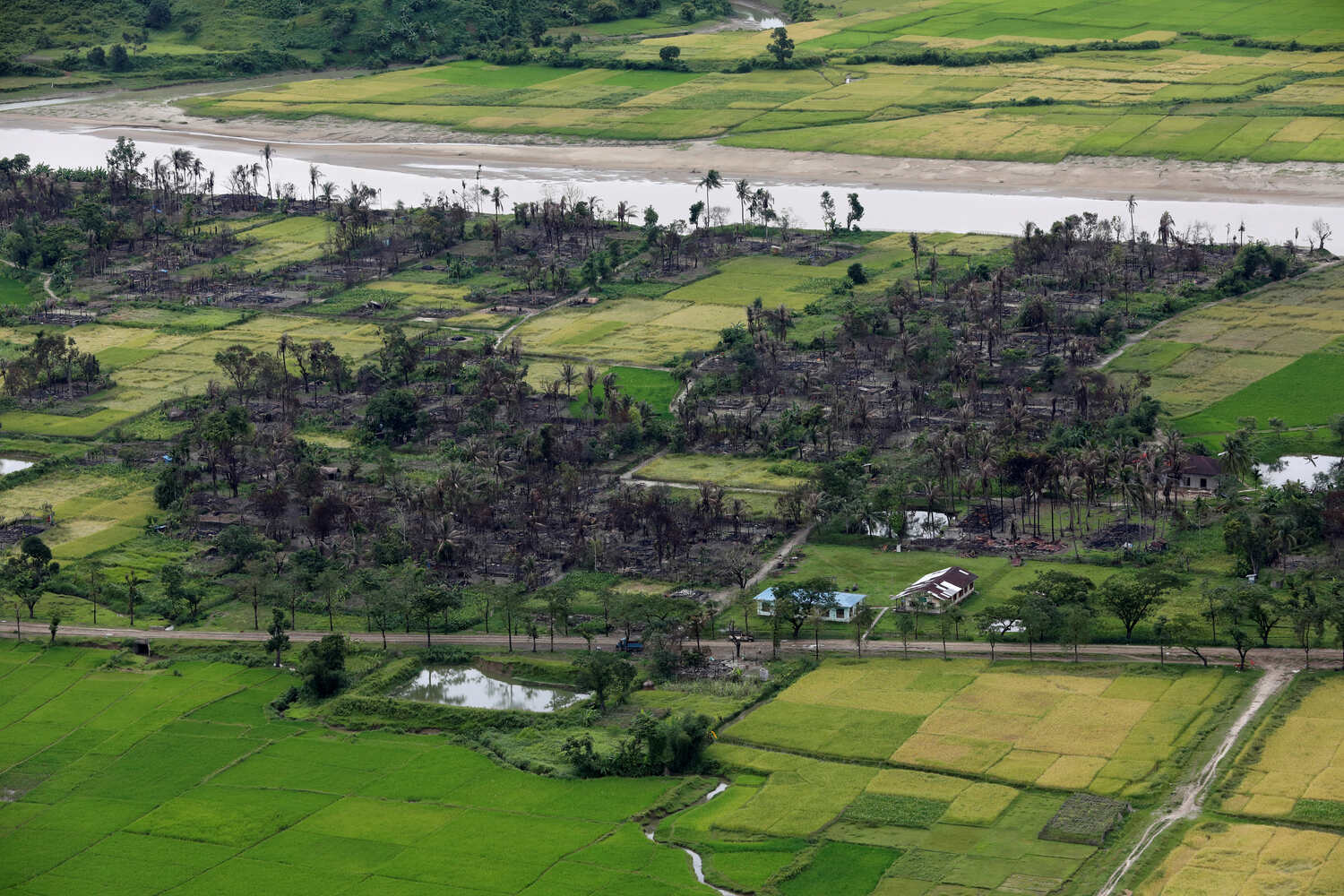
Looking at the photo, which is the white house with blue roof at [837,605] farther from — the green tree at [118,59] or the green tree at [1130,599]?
the green tree at [118,59]

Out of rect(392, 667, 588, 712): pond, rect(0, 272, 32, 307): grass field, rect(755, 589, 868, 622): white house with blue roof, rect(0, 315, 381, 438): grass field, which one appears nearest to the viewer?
rect(392, 667, 588, 712): pond

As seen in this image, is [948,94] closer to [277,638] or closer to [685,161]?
[685,161]

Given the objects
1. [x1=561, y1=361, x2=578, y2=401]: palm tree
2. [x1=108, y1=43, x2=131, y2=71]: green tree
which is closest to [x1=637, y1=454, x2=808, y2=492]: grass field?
[x1=561, y1=361, x2=578, y2=401]: palm tree

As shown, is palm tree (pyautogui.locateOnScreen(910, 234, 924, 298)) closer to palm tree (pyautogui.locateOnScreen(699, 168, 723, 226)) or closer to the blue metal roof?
palm tree (pyautogui.locateOnScreen(699, 168, 723, 226))

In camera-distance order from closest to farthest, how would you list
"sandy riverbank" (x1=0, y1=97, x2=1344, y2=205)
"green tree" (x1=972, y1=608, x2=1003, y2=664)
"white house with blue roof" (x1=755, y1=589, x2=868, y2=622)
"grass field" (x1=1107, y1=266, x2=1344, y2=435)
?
"green tree" (x1=972, y1=608, x2=1003, y2=664)
"white house with blue roof" (x1=755, y1=589, x2=868, y2=622)
"grass field" (x1=1107, y1=266, x2=1344, y2=435)
"sandy riverbank" (x1=0, y1=97, x2=1344, y2=205)

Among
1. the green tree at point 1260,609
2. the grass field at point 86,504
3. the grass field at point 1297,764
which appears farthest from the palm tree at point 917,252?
the grass field at point 1297,764

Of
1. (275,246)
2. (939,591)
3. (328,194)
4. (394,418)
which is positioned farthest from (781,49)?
(939,591)

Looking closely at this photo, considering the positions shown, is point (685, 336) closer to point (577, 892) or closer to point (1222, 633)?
point (1222, 633)
